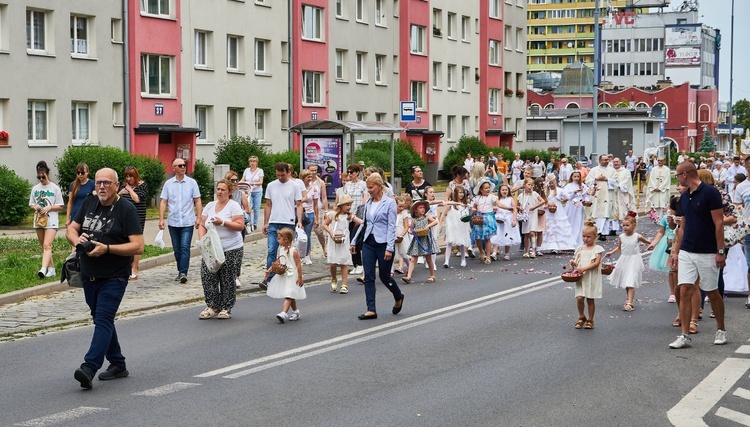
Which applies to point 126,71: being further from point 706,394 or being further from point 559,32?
point 559,32

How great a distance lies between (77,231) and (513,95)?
67.7m

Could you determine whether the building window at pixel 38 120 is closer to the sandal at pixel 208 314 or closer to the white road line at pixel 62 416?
the sandal at pixel 208 314

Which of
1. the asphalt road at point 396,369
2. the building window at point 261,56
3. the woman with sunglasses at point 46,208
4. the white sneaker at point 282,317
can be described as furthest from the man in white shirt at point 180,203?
the building window at point 261,56

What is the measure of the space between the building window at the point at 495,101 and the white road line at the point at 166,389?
65.0 metres

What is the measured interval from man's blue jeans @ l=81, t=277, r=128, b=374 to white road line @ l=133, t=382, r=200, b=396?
19.6 inches

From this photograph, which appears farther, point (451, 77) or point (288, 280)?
point (451, 77)

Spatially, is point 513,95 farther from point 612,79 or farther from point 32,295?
point 612,79

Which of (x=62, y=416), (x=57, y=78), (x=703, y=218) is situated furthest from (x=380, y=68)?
(x=62, y=416)

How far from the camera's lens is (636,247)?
14.8m

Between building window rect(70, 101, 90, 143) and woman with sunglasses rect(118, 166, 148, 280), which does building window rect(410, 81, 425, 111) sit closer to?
building window rect(70, 101, 90, 143)

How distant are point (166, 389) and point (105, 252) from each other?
3.89ft

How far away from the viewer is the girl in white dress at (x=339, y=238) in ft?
54.4

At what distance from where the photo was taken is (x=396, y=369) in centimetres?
1016

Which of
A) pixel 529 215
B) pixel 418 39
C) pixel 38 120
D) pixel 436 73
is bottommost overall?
pixel 529 215
